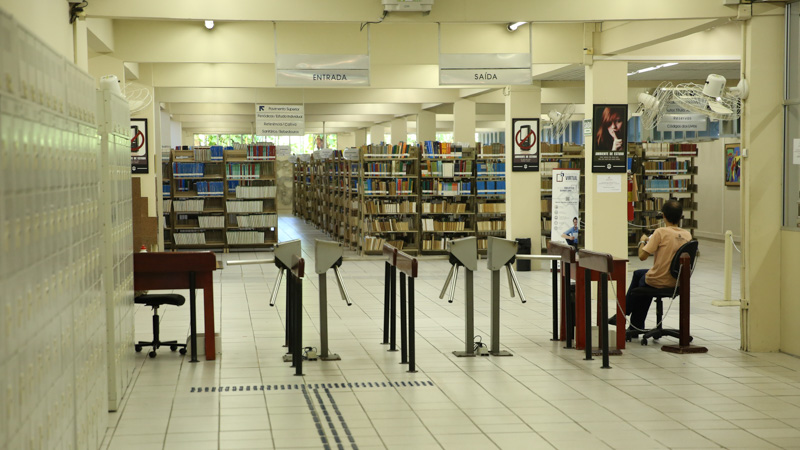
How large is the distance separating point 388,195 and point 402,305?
30.9ft

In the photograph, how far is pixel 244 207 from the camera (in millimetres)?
17703

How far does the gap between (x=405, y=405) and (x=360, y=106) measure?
655 inches

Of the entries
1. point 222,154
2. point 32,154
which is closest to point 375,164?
point 222,154

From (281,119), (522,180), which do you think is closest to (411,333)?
(522,180)

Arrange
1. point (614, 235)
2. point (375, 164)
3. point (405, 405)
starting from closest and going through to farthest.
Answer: point (405, 405) < point (614, 235) < point (375, 164)

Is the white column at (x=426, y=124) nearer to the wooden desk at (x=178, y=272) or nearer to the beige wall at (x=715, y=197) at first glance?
the beige wall at (x=715, y=197)

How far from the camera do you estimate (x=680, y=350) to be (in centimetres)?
752

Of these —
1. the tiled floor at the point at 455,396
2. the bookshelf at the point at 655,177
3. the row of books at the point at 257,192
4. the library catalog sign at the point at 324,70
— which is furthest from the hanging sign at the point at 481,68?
the row of books at the point at 257,192

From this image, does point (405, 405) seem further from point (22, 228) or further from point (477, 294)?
point (477, 294)

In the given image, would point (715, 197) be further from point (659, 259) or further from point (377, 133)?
point (659, 259)

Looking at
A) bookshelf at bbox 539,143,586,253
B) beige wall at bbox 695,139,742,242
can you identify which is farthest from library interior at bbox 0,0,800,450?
beige wall at bbox 695,139,742,242

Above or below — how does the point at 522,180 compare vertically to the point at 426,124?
below

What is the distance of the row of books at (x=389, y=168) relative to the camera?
16234mm

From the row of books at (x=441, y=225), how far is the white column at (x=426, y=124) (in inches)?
222
